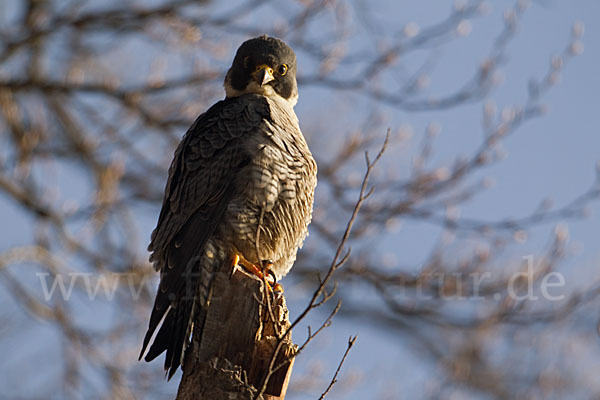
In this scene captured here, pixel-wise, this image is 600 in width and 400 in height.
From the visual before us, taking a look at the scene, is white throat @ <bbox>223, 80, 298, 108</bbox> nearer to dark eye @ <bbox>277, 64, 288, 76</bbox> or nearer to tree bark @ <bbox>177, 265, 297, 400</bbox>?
dark eye @ <bbox>277, 64, 288, 76</bbox>

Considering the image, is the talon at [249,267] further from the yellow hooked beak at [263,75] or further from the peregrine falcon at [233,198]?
the yellow hooked beak at [263,75]

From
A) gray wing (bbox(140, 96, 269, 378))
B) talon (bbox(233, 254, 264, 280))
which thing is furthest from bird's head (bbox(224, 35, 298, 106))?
talon (bbox(233, 254, 264, 280))

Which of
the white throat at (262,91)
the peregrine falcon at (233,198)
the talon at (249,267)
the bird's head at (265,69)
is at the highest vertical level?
the bird's head at (265,69)

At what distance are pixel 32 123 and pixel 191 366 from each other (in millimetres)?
4437

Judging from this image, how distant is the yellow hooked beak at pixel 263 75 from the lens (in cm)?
420

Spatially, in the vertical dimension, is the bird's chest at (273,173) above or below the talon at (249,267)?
above

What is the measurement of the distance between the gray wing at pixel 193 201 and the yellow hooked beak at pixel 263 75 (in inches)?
7.9

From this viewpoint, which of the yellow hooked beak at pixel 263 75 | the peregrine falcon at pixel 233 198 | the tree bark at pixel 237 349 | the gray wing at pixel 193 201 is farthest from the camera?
the yellow hooked beak at pixel 263 75

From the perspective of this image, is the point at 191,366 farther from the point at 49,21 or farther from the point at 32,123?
the point at 32,123

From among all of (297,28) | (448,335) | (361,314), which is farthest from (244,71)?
(448,335)

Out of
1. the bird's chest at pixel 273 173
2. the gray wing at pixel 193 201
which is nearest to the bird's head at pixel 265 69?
the gray wing at pixel 193 201

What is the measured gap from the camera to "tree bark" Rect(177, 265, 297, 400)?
271 cm

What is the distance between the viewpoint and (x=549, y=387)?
26.7 ft

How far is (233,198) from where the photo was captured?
11.8 ft
